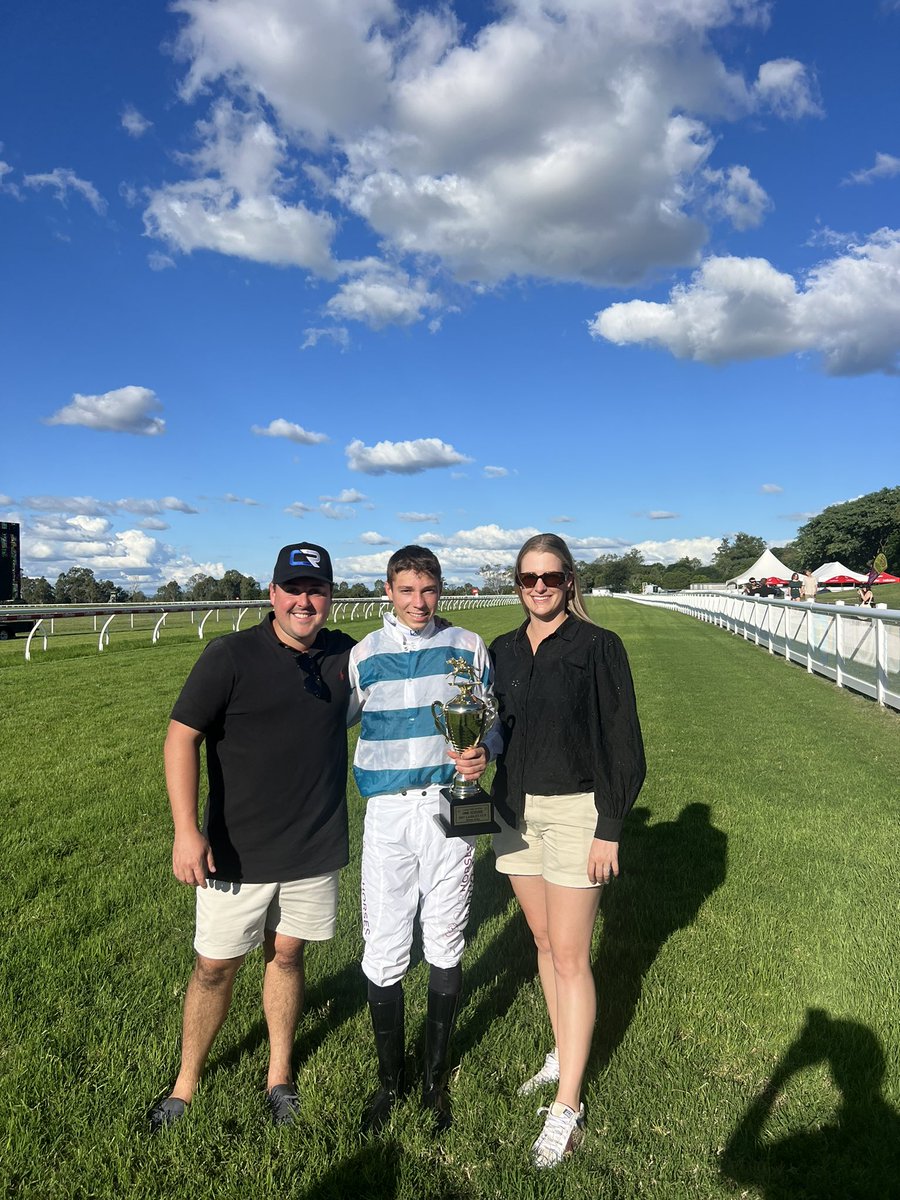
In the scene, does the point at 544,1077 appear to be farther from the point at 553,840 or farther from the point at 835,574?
the point at 835,574

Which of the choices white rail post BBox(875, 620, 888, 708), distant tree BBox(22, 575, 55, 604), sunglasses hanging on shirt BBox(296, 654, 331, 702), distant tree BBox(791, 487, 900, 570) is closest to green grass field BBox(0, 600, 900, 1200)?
sunglasses hanging on shirt BBox(296, 654, 331, 702)

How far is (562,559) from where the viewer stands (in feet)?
8.84

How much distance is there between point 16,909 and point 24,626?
30424 millimetres

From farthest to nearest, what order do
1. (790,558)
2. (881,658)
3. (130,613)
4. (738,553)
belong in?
(738,553) < (790,558) < (130,613) < (881,658)

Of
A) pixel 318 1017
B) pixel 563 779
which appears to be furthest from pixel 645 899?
pixel 563 779

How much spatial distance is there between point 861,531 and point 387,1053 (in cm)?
9353

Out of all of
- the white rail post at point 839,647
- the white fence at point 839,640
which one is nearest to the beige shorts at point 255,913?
the white fence at point 839,640

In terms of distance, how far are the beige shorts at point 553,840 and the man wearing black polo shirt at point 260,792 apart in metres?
0.64

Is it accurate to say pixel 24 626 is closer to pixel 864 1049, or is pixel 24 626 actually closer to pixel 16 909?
pixel 16 909

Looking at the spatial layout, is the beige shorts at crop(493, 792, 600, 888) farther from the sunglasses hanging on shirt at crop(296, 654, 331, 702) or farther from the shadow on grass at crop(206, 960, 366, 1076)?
the shadow on grass at crop(206, 960, 366, 1076)

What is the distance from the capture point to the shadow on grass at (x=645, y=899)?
10.9 ft

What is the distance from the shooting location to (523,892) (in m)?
2.77

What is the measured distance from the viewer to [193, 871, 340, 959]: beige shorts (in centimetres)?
260

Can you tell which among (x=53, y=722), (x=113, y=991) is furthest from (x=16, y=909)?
(x=53, y=722)
